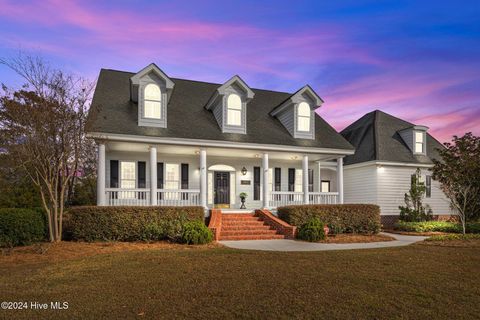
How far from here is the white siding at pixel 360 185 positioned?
2078cm

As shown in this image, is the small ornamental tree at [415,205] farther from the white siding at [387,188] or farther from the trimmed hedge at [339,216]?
the trimmed hedge at [339,216]

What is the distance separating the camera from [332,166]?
74.2 feet

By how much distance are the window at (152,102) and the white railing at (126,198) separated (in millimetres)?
3803

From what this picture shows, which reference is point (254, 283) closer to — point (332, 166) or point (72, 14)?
point (72, 14)

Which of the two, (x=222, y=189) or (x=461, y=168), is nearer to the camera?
(x=461, y=168)

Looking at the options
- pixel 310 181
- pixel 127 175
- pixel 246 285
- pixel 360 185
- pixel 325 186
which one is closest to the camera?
A: pixel 246 285

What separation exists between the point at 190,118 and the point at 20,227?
929 centimetres

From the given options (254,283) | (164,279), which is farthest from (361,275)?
(164,279)

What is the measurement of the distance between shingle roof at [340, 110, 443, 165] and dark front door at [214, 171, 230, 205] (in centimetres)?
931

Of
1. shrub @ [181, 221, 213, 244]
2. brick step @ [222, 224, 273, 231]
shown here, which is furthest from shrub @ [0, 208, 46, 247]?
brick step @ [222, 224, 273, 231]

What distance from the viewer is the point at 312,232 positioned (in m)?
13.0

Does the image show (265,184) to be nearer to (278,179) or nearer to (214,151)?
(214,151)

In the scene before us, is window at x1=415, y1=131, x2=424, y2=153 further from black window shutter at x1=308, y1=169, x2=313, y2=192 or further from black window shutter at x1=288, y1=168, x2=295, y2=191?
black window shutter at x1=288, y1=168, x2=295, y2=191

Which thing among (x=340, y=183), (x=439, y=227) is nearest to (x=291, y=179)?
(x=340, y=183)
